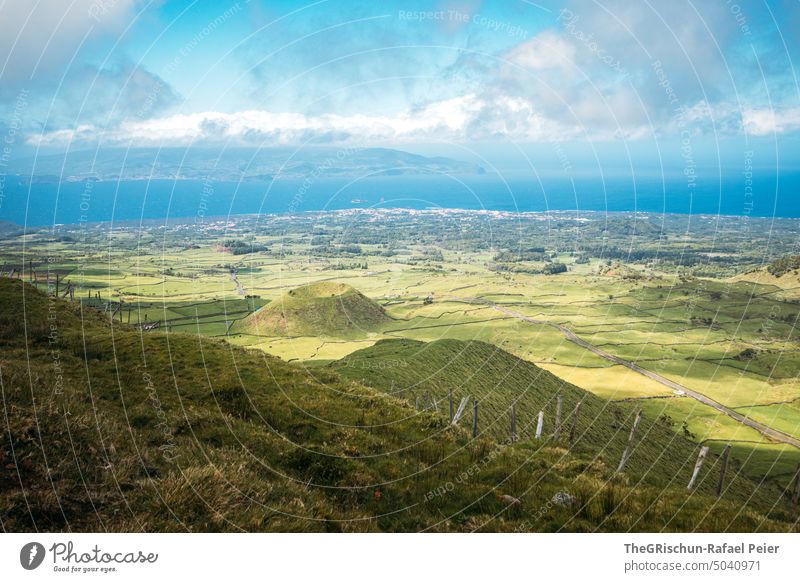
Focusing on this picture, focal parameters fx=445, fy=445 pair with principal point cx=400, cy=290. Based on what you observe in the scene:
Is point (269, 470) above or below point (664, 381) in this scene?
above

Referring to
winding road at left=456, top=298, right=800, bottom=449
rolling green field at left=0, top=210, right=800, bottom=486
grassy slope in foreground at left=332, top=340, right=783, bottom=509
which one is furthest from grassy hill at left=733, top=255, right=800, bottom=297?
grassy slope in foreground at left=332, top=340, right=783, bottom=509

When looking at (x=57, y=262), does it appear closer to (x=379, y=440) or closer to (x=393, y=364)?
(x=393, y=364)

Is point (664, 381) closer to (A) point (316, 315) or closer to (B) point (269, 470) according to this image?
(A) point (316, 315)

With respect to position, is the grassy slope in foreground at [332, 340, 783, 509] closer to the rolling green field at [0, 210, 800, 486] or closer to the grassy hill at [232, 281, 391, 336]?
the rolling green field at [0, 210, 800, 486]

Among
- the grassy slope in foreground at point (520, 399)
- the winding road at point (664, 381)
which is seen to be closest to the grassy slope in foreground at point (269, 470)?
the grassy slope in foreground at point (520, 399)

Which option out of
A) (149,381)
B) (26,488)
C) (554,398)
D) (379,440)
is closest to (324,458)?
(379,440)

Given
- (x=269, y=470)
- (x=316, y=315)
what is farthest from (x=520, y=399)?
(x=316, y=315)

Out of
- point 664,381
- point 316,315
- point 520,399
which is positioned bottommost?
point 664,381
